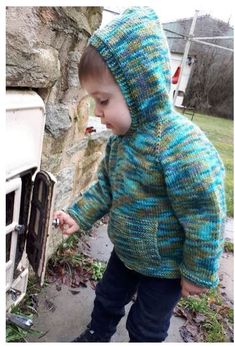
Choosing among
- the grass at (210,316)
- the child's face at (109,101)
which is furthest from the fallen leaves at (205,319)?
the child's face at (109,101)

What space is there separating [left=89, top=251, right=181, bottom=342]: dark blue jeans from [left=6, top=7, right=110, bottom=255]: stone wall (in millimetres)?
642

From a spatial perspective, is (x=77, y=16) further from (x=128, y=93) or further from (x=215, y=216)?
(x=215, y=216)

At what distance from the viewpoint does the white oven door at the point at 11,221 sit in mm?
1484

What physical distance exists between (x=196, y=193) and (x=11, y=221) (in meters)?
0.79

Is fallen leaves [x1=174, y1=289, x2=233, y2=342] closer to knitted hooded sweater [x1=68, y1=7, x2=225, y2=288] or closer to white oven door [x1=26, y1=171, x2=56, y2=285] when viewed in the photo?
knitted hooded sweater [x1=68, y1=7, x2=225, y2=288]

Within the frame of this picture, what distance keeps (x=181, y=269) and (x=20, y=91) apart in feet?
3.06

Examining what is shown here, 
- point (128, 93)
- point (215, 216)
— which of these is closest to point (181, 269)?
point (215, 216)

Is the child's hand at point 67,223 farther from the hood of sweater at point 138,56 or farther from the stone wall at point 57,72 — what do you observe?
the hood of sweater at point 138,56

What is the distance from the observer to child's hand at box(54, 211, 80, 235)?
1731mm

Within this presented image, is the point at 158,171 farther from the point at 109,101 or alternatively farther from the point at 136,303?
the point at 136,303

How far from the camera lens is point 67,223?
1.75 m

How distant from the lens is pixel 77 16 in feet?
5.92

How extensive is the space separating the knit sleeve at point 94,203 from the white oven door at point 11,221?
27cm

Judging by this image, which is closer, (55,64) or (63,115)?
(55,64)
